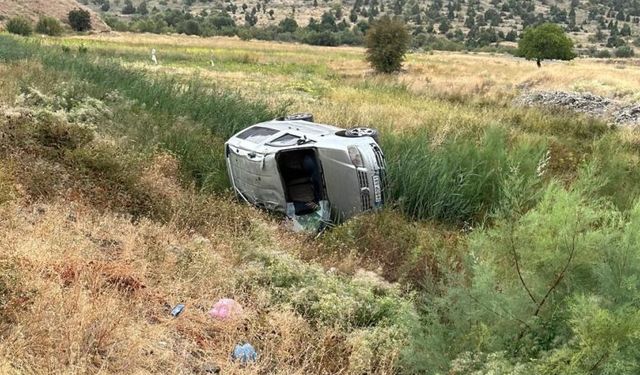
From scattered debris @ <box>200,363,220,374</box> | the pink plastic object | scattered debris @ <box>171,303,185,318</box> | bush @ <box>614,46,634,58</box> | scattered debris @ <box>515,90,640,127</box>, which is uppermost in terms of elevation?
scattered debris @ <box>171,303,185,318</box>

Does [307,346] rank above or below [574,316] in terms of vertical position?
below

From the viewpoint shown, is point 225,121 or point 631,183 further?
point 225,121

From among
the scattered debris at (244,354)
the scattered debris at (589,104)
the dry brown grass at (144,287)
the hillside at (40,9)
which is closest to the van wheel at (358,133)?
the dry brown grass at (144,287)

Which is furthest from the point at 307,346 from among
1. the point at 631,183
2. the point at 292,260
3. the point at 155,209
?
the point at 631,183

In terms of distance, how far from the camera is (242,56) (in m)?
47.2

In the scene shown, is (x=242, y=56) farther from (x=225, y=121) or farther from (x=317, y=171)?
(x=317, y=171)

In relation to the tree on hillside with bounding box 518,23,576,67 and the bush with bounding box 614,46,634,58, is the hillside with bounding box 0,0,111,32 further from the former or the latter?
the bush with bounding box 614,46,634,58

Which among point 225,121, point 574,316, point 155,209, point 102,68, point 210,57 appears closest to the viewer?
point 574,316

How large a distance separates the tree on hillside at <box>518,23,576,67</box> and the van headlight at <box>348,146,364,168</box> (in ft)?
179

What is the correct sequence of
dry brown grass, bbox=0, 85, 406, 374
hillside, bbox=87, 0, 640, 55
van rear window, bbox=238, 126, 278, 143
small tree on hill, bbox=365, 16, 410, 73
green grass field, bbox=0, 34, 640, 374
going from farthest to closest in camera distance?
hillside, bbox=87, 0, 640, 55 → small tree on hill, bbox=365, 16, 410, 73 → van rear window, bbox=238, 126, 278, 143 → dry brown grass, bbox=0, 85, 406, 374 → green grass field, bbox=0, 34, 640, 374

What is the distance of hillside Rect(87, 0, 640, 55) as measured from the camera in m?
114

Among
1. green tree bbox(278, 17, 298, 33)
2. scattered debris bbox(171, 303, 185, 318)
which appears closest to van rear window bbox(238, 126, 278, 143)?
scattered debris bbox(171, 303, 185, 318)

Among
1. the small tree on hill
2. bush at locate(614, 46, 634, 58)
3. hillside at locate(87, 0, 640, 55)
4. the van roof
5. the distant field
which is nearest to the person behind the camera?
the van roof

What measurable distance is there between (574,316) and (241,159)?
19.7 feet
